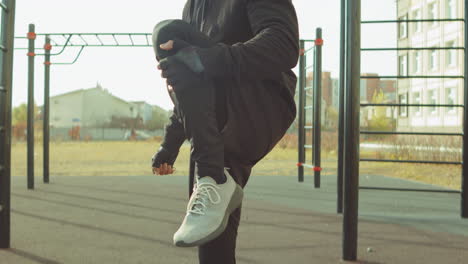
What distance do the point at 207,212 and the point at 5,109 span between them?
2174 millimetres

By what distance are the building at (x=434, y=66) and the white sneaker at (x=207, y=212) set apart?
14.0 m

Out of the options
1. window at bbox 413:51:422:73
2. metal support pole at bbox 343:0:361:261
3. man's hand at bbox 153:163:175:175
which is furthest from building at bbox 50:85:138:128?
man's hand at bbox 153:163:175:175

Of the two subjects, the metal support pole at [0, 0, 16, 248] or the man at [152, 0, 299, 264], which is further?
the metal support pole at [0, 0, 16, 248]

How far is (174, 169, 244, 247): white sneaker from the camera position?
0.90m

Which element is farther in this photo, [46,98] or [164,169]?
[46,98]

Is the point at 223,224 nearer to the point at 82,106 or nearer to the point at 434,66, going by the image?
A: the point at 434,66

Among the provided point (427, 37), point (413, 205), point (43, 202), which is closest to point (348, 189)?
point (413, 205)

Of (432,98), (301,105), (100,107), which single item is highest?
(100,107)

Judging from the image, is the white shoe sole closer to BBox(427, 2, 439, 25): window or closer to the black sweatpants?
the black sweatpants

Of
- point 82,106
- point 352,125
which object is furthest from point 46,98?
point 82,106

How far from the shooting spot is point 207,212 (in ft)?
3.07

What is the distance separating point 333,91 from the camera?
3838 cm

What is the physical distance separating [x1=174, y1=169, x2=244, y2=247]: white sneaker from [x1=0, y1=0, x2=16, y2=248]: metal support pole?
208 centimetres

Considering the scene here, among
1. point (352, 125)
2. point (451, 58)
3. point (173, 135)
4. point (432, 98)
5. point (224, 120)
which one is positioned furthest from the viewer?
point (432, 98)
